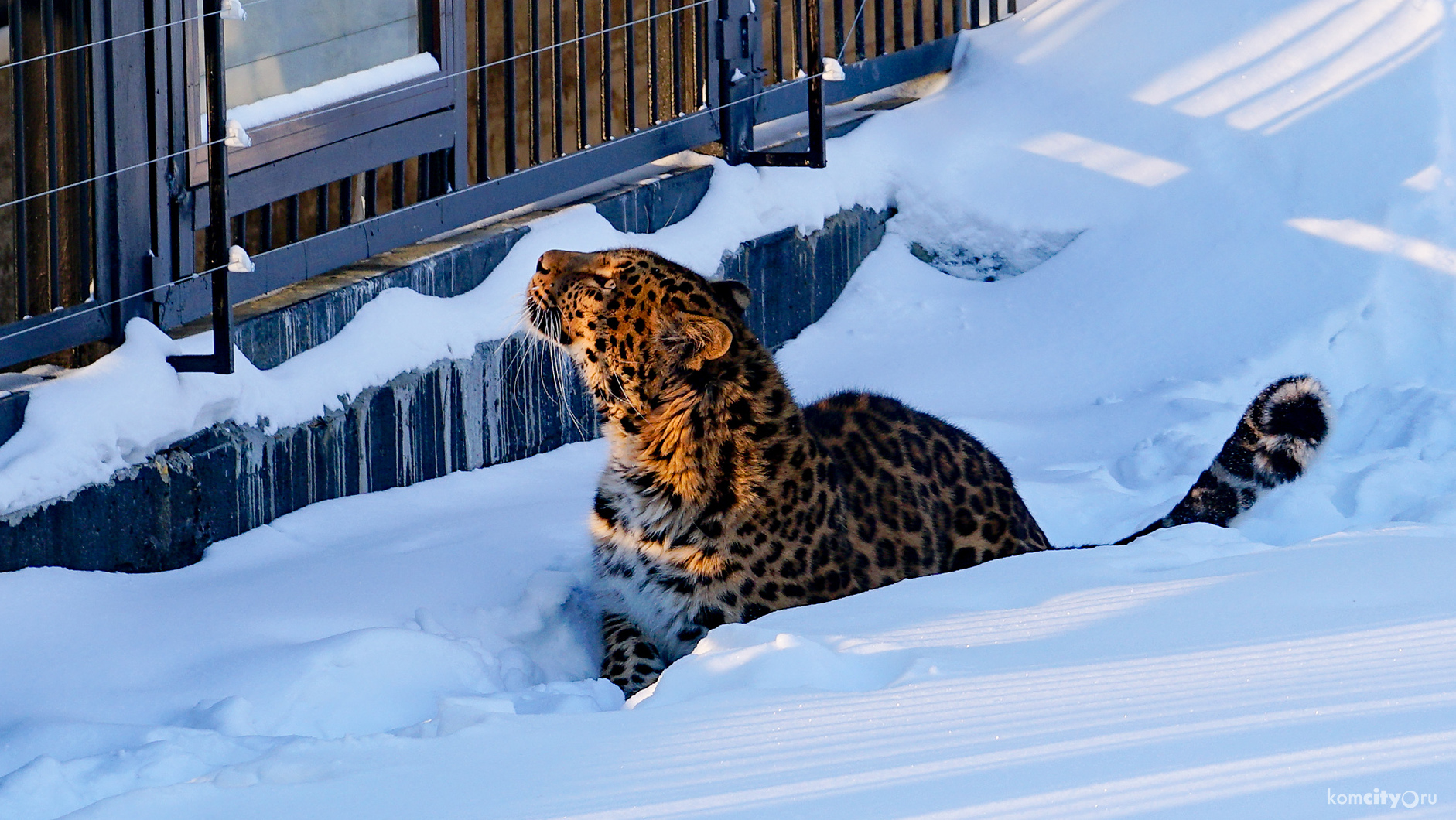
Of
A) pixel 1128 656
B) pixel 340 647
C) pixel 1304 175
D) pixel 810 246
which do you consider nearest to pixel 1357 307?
pixel 1304 175

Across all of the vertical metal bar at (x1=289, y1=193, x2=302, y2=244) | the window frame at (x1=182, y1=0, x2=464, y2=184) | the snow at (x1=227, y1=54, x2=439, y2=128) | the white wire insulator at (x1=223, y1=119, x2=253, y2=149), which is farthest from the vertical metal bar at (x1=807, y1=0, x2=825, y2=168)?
the white wire insulator at (x1=223, y1=119, x2=253, y2=149)

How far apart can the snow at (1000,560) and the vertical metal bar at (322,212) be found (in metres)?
0.47

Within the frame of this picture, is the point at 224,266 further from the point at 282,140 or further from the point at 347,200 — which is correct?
the point at 347,200

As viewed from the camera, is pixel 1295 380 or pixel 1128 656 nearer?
pixel 1128 656

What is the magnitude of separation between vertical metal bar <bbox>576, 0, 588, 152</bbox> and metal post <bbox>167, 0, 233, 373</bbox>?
2.11 meters

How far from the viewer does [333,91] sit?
19.1ft

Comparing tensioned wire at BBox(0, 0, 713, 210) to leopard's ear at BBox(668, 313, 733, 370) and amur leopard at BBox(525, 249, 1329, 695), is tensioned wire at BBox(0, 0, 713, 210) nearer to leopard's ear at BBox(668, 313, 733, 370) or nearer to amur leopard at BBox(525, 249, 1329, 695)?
amur leopard at BBox(525, 249, 1329, 695)

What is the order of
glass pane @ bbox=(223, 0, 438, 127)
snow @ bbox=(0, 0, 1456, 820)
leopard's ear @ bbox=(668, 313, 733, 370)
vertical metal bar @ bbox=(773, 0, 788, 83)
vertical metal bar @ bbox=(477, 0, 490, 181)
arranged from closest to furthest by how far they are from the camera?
snow @ bbox=(0, 0, 1456, 820) < leopard's ear @ bbox=(668, 313, 733, 370) < glass pane @ bbox=(223, 0, 438, 127) < vertical metal bar @ bbox=(477, 0, 490, 181) < vertical metal bar @ bbox=(773, 0, 788, 83)

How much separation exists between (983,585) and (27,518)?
2455 mm

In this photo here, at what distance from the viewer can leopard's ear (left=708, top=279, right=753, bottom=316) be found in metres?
4.63

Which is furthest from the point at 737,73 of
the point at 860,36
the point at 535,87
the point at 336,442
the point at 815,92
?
the point at 336,442

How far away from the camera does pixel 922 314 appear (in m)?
7.73

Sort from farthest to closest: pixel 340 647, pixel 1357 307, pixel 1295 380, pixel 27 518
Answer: pixel 1357 307, pixel 1295 380, pixel 27 518, pixel 340 647

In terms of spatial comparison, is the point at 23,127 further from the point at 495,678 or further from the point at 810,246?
the point at 810,246
